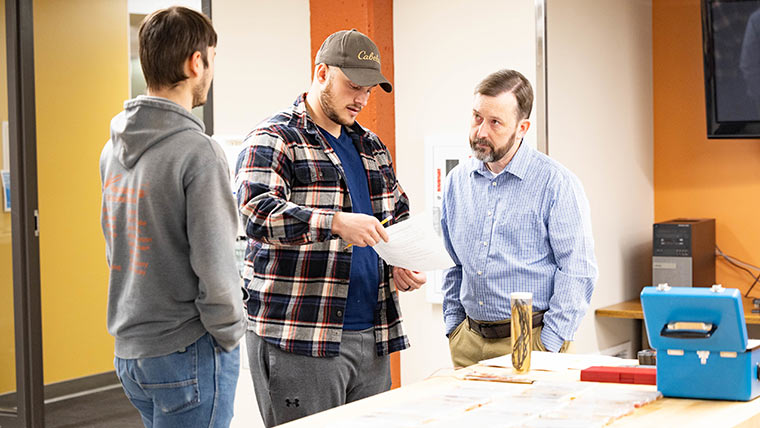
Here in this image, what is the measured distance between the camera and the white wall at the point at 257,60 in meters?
4.11

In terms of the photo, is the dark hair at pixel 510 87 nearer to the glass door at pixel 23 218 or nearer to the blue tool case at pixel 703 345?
the blue tool case at pixel 703 345

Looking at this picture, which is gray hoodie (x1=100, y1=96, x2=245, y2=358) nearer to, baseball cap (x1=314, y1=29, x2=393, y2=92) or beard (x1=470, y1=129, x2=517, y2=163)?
baseball cap (x1=314, y1=29, x2=393, y2=92)

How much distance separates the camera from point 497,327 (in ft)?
9.13

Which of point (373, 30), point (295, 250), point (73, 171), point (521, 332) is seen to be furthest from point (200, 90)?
point (73, 171)

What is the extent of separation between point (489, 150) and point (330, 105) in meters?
0.58

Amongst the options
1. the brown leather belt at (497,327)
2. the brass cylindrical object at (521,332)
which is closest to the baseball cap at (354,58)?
the brass cylindrical object at (521,332)

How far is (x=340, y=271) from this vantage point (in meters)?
2.47

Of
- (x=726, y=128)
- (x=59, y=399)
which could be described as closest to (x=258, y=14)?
(x=726, y=128)

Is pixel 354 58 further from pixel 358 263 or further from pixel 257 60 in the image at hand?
pixel 257 60

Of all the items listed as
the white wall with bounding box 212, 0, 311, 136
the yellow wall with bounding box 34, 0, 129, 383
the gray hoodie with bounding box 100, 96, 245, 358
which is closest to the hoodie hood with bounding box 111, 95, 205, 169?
the gray hoodie with bounding box 100, 96, 245, 358

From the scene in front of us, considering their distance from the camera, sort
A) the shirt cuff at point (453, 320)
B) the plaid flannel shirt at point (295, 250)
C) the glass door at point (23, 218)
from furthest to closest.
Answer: the glass door at point (23, 218) → the shirt cuff at point (453, 320) → the plaid flannel shirt at point (295, 250)

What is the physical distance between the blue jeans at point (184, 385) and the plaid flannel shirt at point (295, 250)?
413mm

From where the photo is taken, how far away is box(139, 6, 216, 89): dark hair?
2.00 meters

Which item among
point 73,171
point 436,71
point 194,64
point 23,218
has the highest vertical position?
point 436,71
